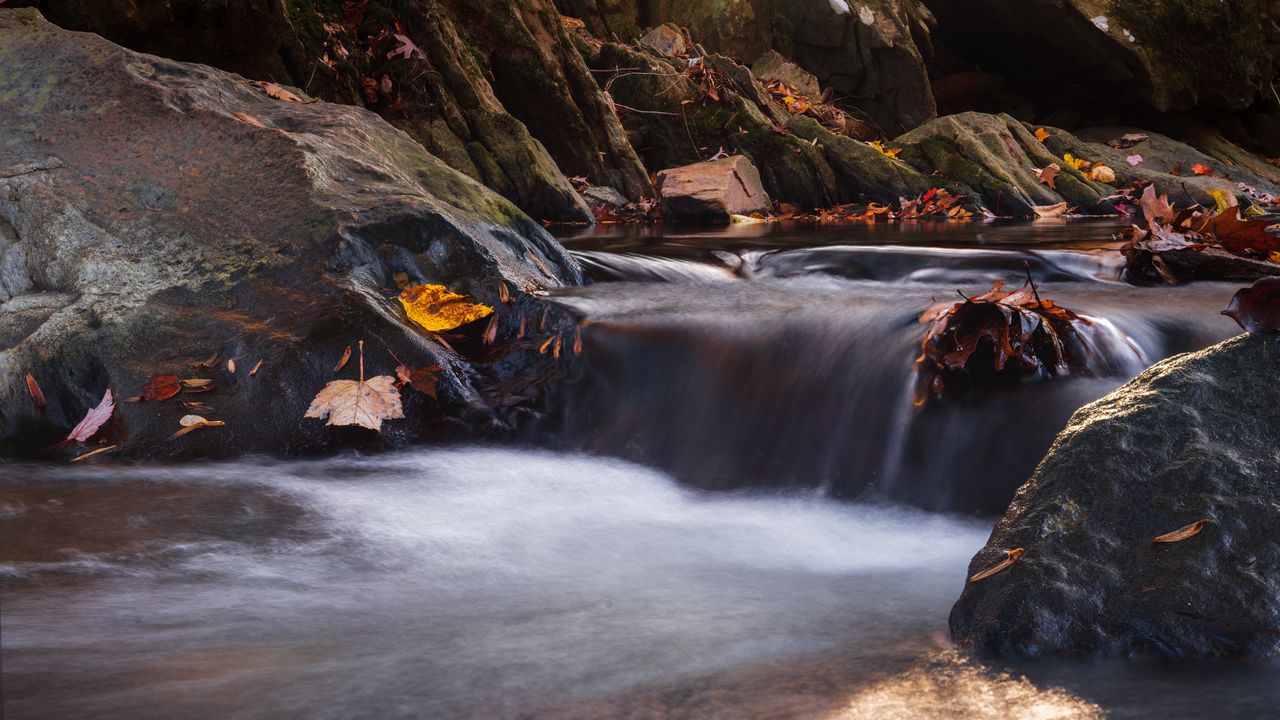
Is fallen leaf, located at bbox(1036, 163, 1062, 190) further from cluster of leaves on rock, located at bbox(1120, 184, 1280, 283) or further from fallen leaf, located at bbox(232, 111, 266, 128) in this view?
fallen leaf, located at bbox(232, 111, 266, 128)

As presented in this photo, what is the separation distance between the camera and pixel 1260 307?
190 centimetres

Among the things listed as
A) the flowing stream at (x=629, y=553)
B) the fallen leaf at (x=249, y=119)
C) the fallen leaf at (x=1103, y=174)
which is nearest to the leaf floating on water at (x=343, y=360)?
the flowing stream at (x=629, y=553)

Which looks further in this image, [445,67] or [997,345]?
[445,67]

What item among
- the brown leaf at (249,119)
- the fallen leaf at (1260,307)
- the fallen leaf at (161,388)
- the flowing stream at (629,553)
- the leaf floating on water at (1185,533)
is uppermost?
the brown leaf at (249,119)

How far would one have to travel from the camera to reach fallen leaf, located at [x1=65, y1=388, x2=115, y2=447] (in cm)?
298

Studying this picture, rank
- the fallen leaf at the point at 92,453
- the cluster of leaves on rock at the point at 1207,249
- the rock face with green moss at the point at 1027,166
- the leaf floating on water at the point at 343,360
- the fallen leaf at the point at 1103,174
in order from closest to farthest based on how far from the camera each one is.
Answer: the fallen leaf at the point at 92,453
the leaf floating on water at the point at 343,360
the cluster of leaves on rock at the point at 1207,249
the rock face with green moss at the point at 1027,166
the fallen leaf at the point at 1103,174

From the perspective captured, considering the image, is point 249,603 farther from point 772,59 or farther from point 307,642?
point 772,59

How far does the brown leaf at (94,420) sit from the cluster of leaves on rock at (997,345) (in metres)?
2.52

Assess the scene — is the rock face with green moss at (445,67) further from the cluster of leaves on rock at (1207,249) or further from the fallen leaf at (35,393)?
the cluster of leaves on rock at (1207,249)

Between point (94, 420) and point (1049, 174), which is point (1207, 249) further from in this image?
point (1049, 174)

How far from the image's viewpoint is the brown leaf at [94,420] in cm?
298

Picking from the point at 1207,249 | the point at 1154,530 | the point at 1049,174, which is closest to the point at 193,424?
the point at 1154,530

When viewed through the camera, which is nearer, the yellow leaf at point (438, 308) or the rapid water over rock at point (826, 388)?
the rapid water over rock at point (826, 388)

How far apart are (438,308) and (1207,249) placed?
325cm
